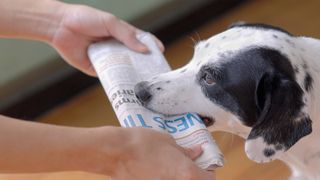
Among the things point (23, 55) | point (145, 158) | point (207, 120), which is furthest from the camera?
point (23, 55)

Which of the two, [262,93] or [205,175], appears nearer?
[205,175]

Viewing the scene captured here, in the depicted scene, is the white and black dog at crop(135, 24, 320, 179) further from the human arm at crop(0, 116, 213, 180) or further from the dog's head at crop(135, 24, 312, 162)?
the human arm at crop(0, 116, 213, 180)

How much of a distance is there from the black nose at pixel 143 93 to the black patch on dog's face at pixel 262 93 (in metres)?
0.11

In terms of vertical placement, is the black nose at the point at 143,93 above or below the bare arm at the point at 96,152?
above

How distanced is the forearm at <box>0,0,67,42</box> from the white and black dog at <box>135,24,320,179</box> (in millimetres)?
329

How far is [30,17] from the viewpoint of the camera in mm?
1495

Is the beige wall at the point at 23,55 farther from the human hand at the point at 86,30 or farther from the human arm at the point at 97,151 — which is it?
the human arm at the point at 97,151

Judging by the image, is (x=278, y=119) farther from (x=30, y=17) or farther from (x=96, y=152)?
(x=30, y=17)

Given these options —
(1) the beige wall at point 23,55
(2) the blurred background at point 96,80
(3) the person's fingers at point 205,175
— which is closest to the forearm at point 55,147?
(3) the person's fingers at point 205,175

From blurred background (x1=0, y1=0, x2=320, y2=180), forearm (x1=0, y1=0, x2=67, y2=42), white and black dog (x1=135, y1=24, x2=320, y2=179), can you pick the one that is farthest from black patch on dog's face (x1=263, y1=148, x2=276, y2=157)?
blurred background (x1=0, y1=0, x2=320, y2=180)

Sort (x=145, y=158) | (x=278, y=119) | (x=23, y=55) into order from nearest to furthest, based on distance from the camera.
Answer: (x=145, y=158) → (x=278, y=119) → (x=23, y=55)

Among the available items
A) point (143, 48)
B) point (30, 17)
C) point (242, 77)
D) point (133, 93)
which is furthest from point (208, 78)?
point (30, 17)

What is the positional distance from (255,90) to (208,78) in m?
0.09

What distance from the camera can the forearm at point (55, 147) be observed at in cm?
107
